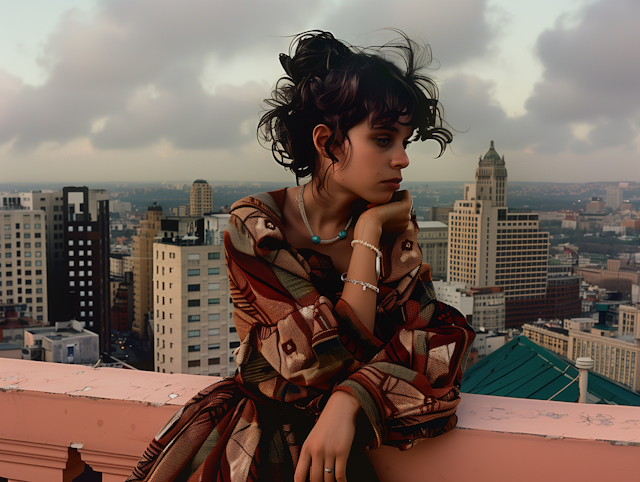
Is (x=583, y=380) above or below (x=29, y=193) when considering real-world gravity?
below

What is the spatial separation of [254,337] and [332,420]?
0.53 ft

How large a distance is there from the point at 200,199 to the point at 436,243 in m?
13.0

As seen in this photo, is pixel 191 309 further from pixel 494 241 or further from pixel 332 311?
pixel 332 311

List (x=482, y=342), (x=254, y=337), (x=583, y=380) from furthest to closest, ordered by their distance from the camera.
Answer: (x=482, y=342) < (x=583, y=380) < (x=254, y=337)

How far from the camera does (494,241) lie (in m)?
30.0

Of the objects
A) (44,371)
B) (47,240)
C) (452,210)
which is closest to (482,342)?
(452,210)

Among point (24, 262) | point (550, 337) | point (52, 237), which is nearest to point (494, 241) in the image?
point (550, 337)

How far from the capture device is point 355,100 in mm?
685

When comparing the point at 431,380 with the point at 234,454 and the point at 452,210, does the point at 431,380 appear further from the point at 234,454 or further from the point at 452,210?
the point at 452,210

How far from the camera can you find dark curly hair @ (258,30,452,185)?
2.25ft

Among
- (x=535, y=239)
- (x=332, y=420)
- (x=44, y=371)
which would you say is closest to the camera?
(x=332, y=420)

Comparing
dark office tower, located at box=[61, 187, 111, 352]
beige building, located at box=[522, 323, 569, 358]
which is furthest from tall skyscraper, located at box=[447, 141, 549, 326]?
dark office tower, located at box=[61, 187, 111, 352]

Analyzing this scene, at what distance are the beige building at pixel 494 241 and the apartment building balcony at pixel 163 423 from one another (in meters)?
29.4

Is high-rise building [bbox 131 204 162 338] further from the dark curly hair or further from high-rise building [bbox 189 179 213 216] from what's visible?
the dark curly hair
